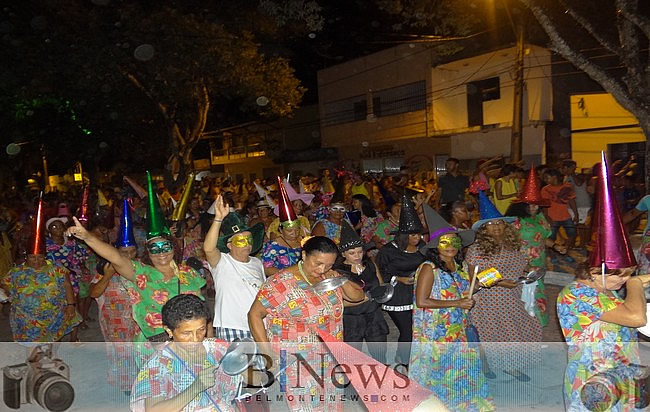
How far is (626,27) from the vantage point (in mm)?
10250

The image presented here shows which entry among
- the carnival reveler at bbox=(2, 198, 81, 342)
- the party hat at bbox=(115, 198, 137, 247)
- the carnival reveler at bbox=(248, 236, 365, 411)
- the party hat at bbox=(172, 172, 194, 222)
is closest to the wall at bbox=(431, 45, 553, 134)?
the party hat at bbox=(172, 172, 194, 222)

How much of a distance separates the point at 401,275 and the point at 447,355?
51.5 inches

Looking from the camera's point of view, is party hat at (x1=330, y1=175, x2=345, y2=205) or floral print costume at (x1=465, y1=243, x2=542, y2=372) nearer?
floral print costume at (x1=465, y1=243, x2=542, y2=372)

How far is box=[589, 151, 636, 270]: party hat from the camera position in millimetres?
3404

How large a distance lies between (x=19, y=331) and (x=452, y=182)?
773 centimetres

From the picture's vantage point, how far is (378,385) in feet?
12.0

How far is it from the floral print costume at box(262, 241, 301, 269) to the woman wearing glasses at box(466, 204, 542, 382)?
5.74 feet

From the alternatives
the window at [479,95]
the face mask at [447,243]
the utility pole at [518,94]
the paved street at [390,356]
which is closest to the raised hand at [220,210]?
the face mask at [447,243]

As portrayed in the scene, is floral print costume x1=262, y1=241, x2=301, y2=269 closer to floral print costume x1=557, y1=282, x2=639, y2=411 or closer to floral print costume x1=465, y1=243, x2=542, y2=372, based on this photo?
floral print costume x1=465, y1=243, x2=542, y2=372

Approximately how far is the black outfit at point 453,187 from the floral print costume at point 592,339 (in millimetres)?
8075

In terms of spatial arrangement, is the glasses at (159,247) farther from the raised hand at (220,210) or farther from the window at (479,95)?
the window at (479,95)

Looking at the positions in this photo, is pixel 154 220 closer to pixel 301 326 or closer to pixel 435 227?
pixel 301 326

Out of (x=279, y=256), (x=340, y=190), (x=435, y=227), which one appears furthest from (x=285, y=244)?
(x=340, y=190)

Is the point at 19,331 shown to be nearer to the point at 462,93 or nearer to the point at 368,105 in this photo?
the point at 462,93
